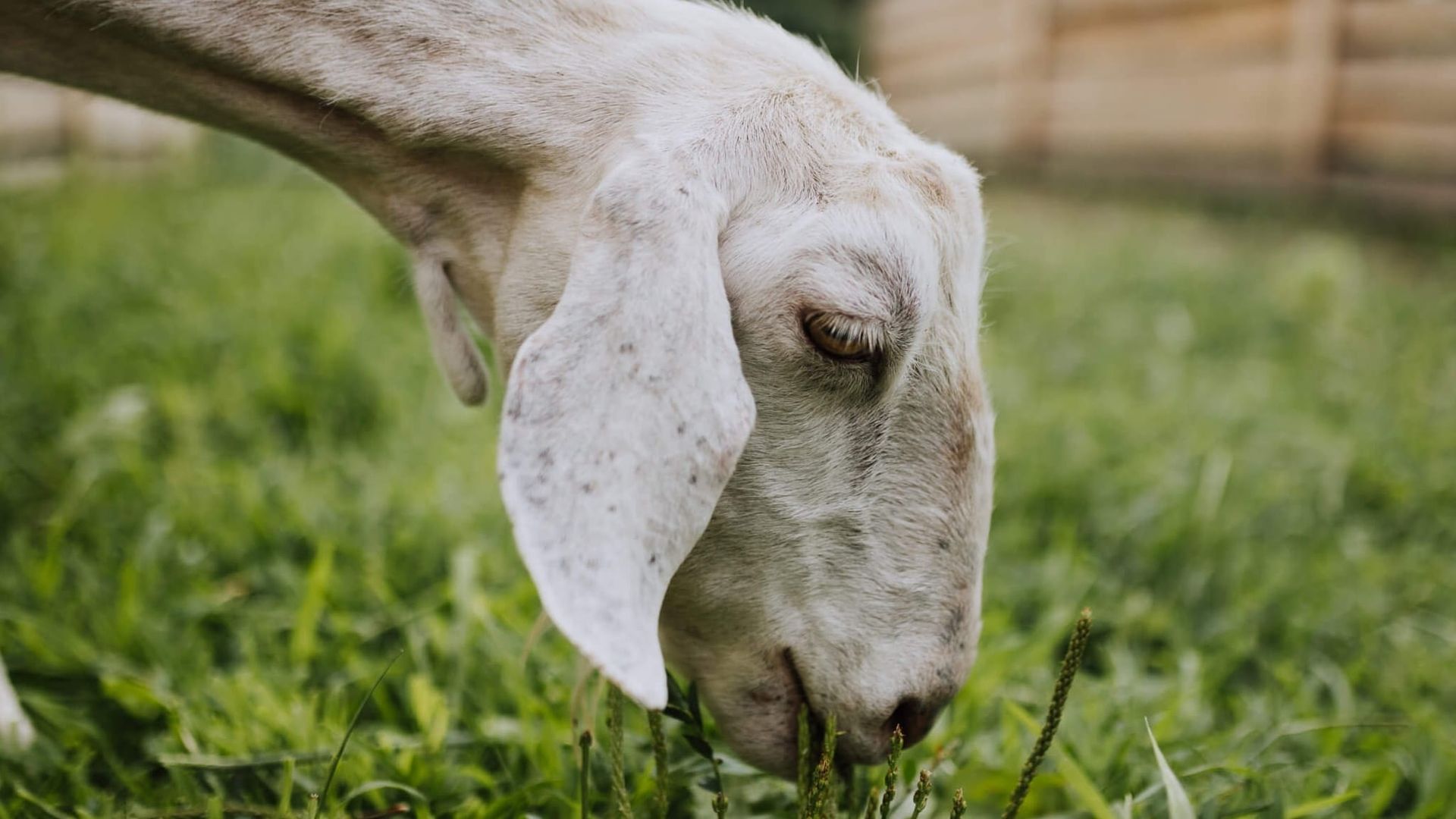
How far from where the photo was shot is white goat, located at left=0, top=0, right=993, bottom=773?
135 cm

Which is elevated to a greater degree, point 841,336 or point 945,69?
point 945,69

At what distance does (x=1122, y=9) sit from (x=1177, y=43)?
29.0 inches

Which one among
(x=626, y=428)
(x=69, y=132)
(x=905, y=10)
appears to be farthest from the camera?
(x=905, y=10)

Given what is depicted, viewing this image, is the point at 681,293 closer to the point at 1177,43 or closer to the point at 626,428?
the point at 626,428

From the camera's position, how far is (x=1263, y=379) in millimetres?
4441

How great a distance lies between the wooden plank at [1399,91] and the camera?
6418 millimetres

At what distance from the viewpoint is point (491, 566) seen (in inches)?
104

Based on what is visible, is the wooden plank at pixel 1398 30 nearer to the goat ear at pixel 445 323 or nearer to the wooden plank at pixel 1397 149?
the wooden plank at pixel 1397 149

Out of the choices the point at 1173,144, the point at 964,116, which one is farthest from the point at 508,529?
the point at 964,116

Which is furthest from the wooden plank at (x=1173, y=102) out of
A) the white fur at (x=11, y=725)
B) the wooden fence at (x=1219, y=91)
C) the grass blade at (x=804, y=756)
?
the white fur at (x=11, y=725)

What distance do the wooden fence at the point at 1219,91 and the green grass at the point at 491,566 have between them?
84.1 inches

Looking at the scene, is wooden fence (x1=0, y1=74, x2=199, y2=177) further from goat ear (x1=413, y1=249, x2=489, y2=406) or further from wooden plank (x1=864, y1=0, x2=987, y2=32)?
wooden plank (x1=864, y1=0, x2=987, y2=32)

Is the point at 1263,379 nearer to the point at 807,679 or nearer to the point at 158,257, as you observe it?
the point at 807,679

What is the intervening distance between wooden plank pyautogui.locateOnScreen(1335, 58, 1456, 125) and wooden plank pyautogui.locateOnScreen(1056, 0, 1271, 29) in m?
0.96
